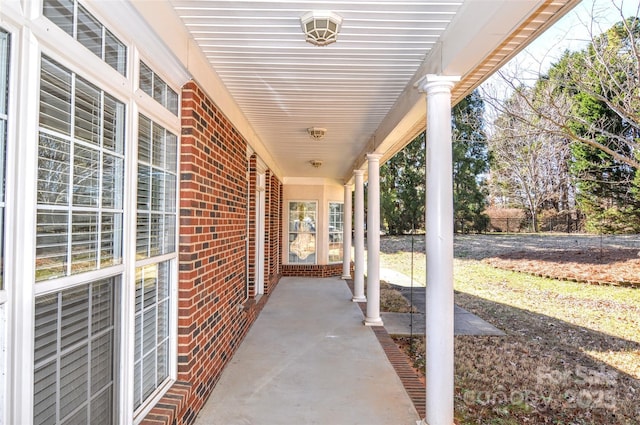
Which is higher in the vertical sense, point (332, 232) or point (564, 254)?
point (332, 232)

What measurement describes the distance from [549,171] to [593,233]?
3.06 metres

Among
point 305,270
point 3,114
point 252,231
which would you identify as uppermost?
point 3,114

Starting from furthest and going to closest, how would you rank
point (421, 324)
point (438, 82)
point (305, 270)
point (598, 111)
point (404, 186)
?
point (404, 186) → point (305, 270) → point (598, 111) → point (421, 324) → point (438, 82)

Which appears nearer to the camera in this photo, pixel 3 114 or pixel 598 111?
pixel 3 114

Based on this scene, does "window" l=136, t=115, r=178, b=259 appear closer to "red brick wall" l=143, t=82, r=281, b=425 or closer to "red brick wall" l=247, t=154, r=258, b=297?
"red brick wall" l=143, t=82, r=281, b=425

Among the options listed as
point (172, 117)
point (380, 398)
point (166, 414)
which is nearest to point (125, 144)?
point (172, 117)

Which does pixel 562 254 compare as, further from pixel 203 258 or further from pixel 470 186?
pixel 203 258

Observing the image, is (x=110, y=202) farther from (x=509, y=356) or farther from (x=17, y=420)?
(x=509, y=356)

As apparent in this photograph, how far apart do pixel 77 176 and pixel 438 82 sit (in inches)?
91.8

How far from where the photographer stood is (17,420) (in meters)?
1.22

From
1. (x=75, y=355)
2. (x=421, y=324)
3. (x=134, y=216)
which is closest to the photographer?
(x=75, y=355)

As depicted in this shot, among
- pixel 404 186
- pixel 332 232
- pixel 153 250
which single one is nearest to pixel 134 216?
pixel 153 250

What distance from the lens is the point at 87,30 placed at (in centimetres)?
159

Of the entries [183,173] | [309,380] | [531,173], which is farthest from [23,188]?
[531,173]
